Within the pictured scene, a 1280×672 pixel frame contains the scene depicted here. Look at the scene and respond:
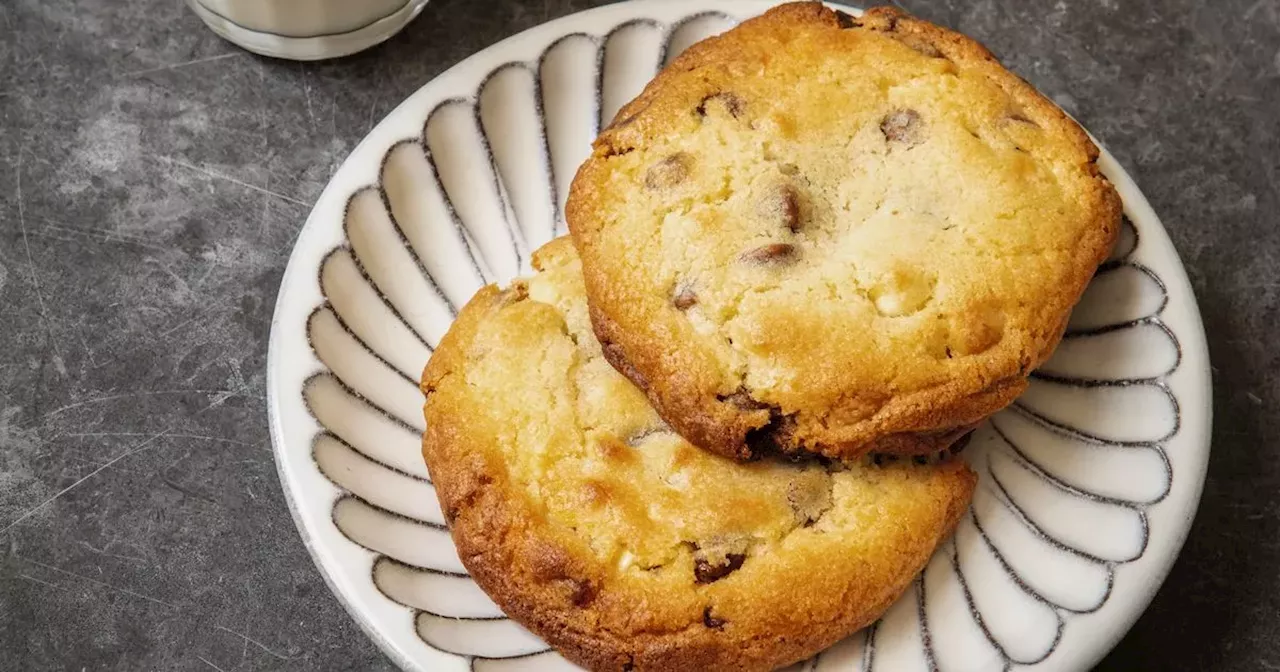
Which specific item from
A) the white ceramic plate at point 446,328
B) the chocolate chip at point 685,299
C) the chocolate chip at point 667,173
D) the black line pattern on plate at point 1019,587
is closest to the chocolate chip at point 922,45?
the white ceramic plate at point 446,328

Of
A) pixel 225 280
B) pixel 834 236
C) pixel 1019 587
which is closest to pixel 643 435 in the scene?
pixel 834 236

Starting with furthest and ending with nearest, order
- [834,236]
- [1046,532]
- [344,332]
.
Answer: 1. [344,332]
2. [1046,532]
3. [834,236]

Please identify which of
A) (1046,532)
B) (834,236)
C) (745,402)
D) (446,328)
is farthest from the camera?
(446,328)

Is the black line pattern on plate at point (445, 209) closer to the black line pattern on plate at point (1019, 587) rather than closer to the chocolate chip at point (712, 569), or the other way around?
the chocolate chip at point (712, 569)

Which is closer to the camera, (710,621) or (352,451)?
(710,621)

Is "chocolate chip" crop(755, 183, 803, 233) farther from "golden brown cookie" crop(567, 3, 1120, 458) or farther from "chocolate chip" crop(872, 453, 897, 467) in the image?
"chocolate chip" crop(872, 453, 897, 467)

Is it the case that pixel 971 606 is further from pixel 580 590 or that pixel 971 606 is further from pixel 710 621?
pixel 580 590

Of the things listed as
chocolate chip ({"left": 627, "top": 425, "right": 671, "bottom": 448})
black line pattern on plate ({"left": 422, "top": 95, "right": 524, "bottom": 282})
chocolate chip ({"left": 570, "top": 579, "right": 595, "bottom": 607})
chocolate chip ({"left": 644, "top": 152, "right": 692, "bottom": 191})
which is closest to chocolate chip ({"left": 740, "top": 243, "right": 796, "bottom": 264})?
chocolate chip ({"left": 644, "top": 152, "right": 692, "bottom": 191})
